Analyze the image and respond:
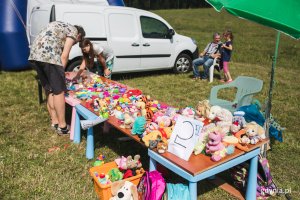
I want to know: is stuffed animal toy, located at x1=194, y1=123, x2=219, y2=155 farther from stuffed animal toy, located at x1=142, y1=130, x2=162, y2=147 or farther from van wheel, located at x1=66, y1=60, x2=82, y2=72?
van wheel, located at x1=66, y1=60, x2=82, y2=72

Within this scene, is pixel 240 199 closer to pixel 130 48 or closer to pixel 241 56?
pixel 130 48

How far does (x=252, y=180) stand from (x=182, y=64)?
20.4ft

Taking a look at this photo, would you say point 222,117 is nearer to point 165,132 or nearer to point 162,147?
point 165,132

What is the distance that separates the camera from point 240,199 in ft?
11.0

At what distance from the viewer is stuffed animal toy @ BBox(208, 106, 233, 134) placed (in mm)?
3176

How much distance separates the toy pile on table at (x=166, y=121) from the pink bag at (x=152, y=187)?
24 centimetres

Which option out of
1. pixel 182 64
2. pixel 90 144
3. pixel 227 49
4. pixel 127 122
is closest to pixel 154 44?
pixel 182 64

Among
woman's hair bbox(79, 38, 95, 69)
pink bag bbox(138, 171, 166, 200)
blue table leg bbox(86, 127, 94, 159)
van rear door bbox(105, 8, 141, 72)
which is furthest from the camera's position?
van rear door bbox(105, 8, 141, 72)

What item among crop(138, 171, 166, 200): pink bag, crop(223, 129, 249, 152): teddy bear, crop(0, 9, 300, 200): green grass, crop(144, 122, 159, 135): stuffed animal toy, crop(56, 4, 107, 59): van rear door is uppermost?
crop(56, 4, 107, 59): van rear door

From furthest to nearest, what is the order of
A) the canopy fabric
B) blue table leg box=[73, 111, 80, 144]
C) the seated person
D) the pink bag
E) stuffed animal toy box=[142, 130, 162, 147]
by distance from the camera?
the seated person → blue table leg box=[73, 111, 80, 144] → stuffed animal toy box=[142, 130, 162, 147] → the pink bag → the canopy fabric

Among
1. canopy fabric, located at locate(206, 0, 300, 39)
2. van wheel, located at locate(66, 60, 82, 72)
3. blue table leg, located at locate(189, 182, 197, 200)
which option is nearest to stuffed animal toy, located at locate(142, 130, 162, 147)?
blue table leg, located at locate(189, 182, 197, 200)

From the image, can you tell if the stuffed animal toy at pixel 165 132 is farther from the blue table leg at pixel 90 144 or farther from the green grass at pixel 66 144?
the blue table leg at pixel 90 144

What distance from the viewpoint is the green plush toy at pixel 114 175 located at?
3.19 m

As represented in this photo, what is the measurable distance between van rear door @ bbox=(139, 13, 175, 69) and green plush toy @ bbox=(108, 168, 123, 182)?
5.15 m
